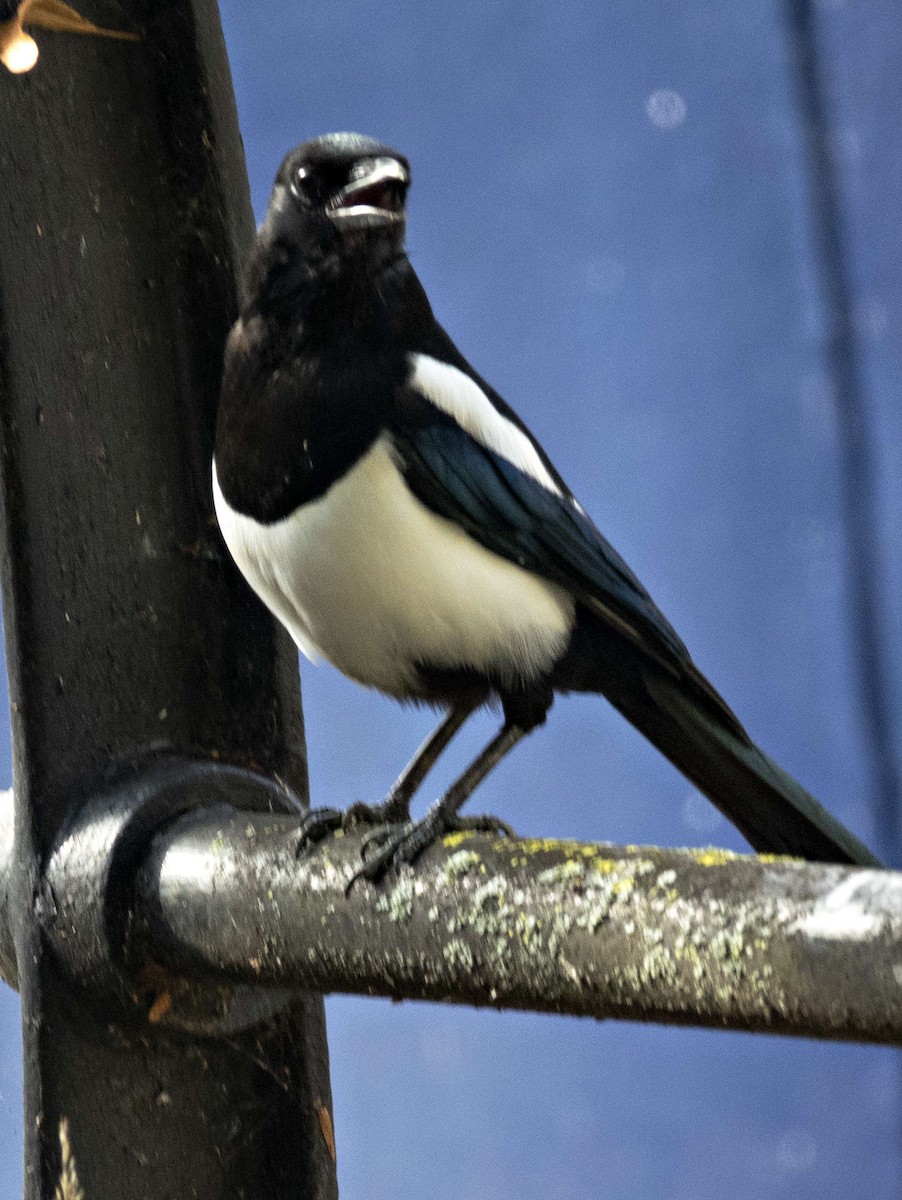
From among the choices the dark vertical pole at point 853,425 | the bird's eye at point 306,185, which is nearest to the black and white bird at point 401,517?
the bird's eye at point 306,185

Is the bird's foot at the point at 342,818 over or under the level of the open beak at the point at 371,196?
under

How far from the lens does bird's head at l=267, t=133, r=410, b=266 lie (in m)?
0.65

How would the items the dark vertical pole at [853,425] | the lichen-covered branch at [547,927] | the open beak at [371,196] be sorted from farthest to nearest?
the dark vertical pole at [853,425] → the open beak at [371,196] → the lichen-covered branch at [547,927]

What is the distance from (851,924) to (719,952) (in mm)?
46

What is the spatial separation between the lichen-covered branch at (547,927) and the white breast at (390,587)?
0.10 meters

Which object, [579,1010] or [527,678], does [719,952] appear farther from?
[527,678]

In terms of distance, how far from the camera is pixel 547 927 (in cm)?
48

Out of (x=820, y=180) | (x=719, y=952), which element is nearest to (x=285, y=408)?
(x=719, y=952)

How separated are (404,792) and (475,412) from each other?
0.19m

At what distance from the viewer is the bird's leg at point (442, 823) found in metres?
0.54

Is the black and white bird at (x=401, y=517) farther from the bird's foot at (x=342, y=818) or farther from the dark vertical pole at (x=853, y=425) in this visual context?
the dark vertical pole at (x=853, y=425)

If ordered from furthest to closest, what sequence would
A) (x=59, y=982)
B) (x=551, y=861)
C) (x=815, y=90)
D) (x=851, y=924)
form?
(x=815, y=90)
(x=59, y=982)
(x=551, y=861)
(x=851, y=924)

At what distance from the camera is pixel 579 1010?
48cm

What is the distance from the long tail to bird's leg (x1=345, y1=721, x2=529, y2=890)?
48 millimetres
